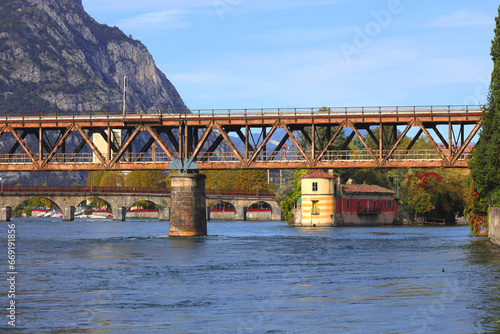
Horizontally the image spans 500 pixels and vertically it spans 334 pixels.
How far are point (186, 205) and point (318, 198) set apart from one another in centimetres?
4887

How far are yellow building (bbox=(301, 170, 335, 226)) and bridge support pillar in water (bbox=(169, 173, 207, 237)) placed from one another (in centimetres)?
4702

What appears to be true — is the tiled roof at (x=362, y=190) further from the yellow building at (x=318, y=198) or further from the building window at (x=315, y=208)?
the building window at (x=315, y=208)

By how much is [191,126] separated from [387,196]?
2653 inches

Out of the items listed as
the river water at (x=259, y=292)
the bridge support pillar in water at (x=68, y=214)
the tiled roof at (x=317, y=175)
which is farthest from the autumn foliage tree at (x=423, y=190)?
the bridge support pillar in water at (x=68, y=214)

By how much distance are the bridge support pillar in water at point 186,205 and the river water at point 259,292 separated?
1775cm

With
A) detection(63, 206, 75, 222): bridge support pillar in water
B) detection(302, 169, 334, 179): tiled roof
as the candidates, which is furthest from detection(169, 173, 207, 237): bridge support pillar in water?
detection(63, 206, 75, 222): bridge support pillar in water

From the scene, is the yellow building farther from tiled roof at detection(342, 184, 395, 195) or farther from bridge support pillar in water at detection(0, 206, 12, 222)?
bridge support pillar in water at detection(0, 206, 12, 222)

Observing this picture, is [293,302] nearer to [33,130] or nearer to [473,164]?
[473,164]

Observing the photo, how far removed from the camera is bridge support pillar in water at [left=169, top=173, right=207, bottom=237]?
79375mm

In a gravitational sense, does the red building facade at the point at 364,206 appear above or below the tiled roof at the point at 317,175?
below

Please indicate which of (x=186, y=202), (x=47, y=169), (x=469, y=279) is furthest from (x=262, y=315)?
(x=47, y=169)

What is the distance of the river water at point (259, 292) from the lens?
28031 millimetres

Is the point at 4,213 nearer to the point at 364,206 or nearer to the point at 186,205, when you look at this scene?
the point at 364,206

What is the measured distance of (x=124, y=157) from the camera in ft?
266
